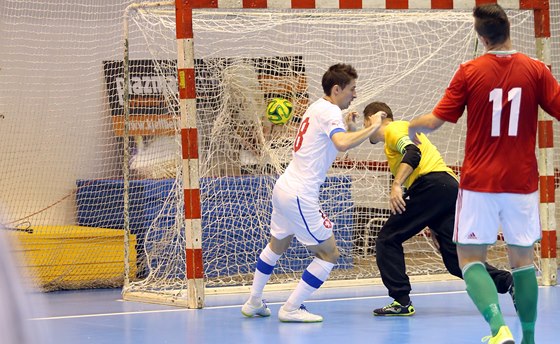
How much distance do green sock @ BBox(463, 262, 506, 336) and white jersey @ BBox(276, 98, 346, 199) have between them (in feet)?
7.09

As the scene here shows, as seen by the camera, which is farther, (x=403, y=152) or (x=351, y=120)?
(x=351, y=120)

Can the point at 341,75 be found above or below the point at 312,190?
above

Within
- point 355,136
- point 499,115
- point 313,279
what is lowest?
point 313,279

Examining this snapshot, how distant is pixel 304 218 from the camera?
667cm

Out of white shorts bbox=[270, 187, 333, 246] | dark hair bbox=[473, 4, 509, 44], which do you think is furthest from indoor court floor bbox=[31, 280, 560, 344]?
dark hair bbox=[473, 4, 509, 44]

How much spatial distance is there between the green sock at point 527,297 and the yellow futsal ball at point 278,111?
5093 mm

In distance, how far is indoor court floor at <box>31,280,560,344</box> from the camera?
625 cm

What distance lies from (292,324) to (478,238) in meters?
2.53

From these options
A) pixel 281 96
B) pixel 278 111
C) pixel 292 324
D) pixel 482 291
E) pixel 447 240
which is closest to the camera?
pixel 482 291

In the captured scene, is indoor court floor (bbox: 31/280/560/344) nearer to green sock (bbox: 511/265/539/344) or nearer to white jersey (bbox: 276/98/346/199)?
green sock (bbox: 511/265/539/344)

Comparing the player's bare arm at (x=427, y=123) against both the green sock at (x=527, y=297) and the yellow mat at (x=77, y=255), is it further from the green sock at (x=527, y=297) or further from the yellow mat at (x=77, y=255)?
the yellow mat at (x=77, y=255)

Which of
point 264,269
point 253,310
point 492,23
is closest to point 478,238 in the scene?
point 492,23

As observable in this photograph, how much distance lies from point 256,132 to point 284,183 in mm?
3208

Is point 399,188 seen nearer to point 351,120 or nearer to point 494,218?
point 351,120
